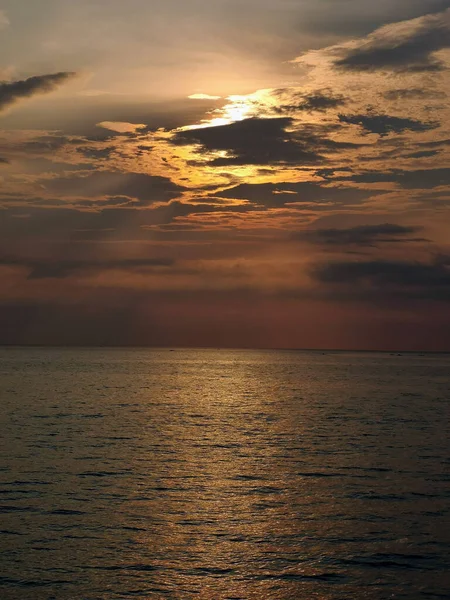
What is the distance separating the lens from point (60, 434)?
216 ft

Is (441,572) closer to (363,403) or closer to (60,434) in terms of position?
(60,434)

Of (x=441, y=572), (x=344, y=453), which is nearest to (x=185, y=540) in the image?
(x=441, y=572)

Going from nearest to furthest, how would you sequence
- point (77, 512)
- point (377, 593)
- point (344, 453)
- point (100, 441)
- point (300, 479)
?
point (377, 593) < point (77, 512) < point (300, 479) < point (344, 453) < point (100, 441)

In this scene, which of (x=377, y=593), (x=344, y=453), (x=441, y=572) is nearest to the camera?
(x=377, y=593)

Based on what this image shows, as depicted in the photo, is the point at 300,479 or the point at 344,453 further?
the point at 344,453

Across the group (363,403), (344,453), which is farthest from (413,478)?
(363,403)

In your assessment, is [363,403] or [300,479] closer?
[300,479]

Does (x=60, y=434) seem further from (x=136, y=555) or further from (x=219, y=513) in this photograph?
(x=136, y=555)

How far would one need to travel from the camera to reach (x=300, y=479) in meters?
45.2

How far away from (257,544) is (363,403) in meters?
83.1

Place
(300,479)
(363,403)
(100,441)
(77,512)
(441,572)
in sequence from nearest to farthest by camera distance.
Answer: (441,572), (77,512), (300,479), (100,441), (363,403)

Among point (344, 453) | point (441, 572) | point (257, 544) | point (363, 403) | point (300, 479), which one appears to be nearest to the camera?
point (441, 572)

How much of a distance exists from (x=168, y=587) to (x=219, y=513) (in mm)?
10468

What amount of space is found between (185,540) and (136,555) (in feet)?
9.17
